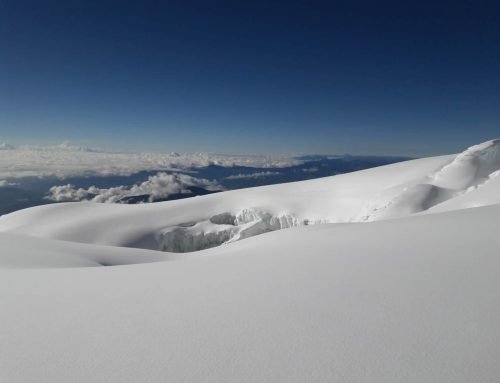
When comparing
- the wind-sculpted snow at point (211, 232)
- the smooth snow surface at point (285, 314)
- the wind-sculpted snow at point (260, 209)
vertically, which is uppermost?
the smooth snow surface at point (285, 314)

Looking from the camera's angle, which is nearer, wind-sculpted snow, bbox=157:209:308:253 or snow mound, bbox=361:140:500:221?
snow mound, bbox=361:140:500:221

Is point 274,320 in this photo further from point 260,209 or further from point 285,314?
point 260,209

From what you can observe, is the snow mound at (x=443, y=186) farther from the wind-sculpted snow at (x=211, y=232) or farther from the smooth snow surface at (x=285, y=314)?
the smooth snow surface at (x=285, y=314)

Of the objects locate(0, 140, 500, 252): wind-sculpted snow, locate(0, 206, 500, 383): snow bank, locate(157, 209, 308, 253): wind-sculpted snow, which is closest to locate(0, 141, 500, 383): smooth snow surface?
locate(0, 206, 500, 383): snow bank

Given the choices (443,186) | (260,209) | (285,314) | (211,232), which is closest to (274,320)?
(285,314)

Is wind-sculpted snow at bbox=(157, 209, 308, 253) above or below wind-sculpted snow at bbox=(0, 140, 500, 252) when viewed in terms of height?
below

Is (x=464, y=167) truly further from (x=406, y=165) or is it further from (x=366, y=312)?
(x=366, y=312)

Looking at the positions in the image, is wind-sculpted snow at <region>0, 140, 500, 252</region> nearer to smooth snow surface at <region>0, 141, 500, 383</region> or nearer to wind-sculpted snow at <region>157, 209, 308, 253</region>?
wind-sculpted snow at <region>157, 209, 308, 253</region>

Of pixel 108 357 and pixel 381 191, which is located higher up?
pixel 108 357

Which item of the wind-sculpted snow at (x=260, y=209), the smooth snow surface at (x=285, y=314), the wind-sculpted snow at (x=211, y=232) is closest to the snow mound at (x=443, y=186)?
the wind-sculpted snow at (x=260, y=209)

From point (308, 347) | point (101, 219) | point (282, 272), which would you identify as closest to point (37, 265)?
point (282, 272)

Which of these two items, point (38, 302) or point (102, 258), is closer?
point (38, 302)
